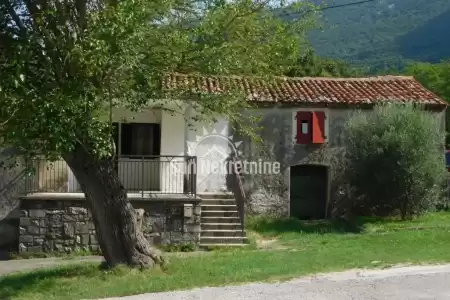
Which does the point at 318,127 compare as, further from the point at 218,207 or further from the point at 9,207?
the point at 9,207

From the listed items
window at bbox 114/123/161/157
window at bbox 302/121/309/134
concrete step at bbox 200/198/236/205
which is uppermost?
window at bbox 302/121/309/134

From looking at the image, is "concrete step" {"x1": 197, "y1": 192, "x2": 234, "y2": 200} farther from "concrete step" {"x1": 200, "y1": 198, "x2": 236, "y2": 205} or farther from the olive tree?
the olive tree

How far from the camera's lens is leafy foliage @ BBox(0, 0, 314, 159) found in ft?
27.6

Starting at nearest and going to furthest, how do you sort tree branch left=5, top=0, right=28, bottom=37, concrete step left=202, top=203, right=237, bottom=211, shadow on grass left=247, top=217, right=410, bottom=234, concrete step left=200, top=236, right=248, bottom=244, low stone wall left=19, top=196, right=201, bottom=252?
1. tree branch left=5, top=0, right=28, bottom=37
2. low stone wall left=19, top=196, right=201, bottom=252
3. concrete step left=200, top=236, right=248, bottom=244
4. concrete step left=202, top=203, right=237, bottom=211
5. shadow on grass left=247, top=217, right=410, bottom=234

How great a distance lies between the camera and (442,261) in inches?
423

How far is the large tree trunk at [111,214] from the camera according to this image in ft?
34.2

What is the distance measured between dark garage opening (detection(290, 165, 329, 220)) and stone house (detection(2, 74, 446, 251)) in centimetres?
3

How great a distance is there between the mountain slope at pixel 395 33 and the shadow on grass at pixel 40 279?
57.7 meters

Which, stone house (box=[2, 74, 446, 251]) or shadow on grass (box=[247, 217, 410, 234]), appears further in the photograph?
shadow on grass (box=[247, 217, 410, 234])

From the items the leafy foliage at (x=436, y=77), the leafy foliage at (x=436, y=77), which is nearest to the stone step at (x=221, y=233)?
the leafy foliage at (x=436, y=77)

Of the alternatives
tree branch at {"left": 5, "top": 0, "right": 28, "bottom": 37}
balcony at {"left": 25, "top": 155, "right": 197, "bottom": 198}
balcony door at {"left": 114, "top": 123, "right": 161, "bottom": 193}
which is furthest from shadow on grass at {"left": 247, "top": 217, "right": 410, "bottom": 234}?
tree branch at {"left": 5, "top": 0, "right": 28, "bottom": 37}

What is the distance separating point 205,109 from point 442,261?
195 inches

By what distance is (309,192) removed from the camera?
817 inches

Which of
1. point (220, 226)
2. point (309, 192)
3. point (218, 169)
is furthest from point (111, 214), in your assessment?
point (309, 192)
